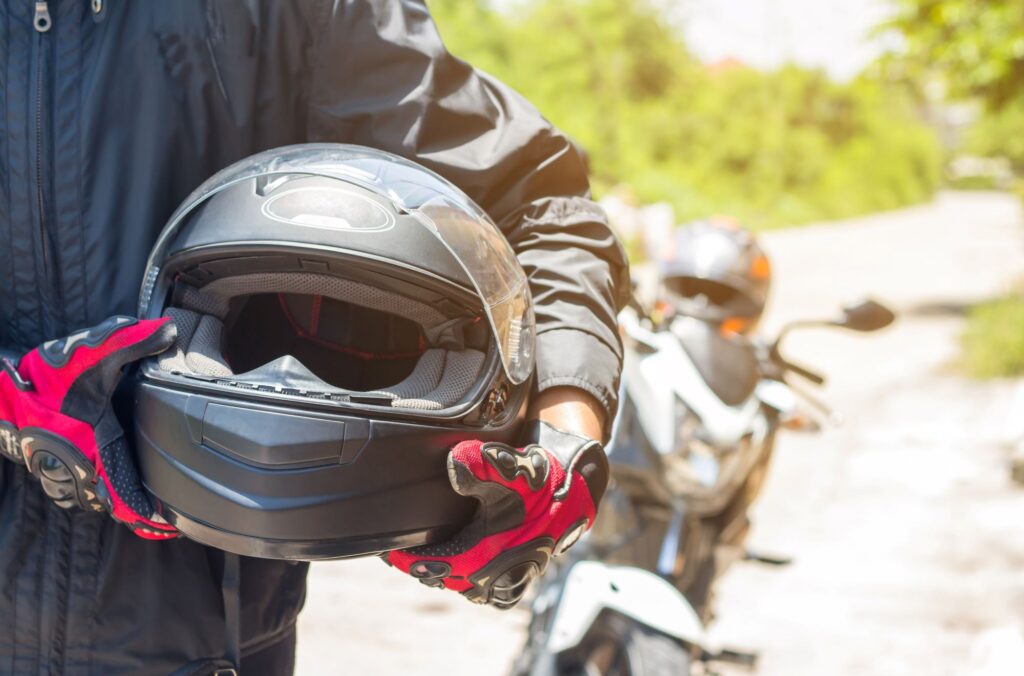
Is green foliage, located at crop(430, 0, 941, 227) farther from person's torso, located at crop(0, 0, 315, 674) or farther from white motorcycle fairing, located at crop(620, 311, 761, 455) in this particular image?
person's torso, located at crop(0, 0, 315, 674)

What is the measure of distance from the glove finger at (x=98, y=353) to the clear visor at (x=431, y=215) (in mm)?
63

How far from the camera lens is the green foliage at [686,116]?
2455 cm

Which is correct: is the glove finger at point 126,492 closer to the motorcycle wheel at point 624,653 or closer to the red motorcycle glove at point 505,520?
the red motorcycle glove at point 505,520

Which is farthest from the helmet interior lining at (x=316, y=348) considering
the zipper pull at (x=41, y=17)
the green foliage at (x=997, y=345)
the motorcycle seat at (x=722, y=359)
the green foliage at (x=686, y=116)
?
the green foliage at (x=686, y=116)

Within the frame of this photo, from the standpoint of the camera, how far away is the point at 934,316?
40.8ft

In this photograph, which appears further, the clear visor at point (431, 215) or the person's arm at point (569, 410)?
the person's arm at point (569, 410)

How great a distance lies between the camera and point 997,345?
8516 millimetres

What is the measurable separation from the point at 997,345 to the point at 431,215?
8.17 meters

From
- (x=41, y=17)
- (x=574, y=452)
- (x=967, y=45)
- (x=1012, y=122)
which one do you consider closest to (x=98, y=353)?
(x=41, y=17)

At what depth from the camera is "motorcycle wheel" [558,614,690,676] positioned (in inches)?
94.8

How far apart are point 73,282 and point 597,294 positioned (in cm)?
61

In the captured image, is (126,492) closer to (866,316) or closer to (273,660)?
(273,660)

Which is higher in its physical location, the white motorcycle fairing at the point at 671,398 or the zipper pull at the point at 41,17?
the zipper pull at the point at 41,17

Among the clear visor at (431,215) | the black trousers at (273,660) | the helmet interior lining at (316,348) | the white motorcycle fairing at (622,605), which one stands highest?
the clear visor at (431,215)
